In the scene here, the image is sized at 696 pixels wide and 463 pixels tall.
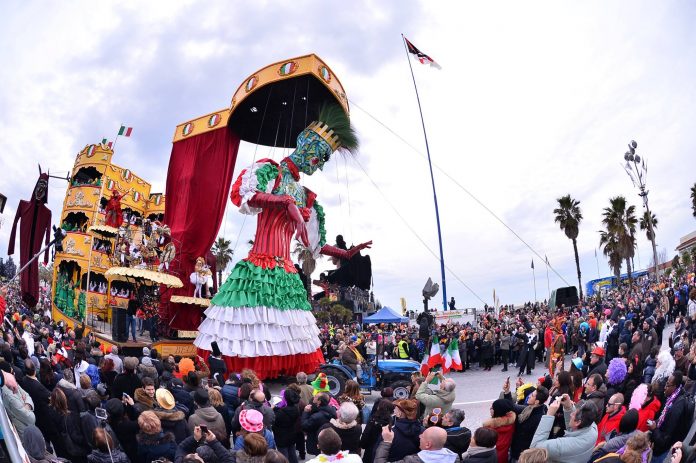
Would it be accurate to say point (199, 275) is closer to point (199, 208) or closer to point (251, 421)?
point (199, 208)

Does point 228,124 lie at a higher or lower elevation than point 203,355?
higher

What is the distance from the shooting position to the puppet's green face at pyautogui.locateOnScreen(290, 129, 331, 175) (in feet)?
46.0

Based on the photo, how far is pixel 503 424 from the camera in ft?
19.3

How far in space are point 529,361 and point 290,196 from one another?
31.3 ft

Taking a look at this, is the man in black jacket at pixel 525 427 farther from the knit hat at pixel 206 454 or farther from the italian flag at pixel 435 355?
the italian flag at pixel 435 355

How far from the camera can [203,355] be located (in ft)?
44.2

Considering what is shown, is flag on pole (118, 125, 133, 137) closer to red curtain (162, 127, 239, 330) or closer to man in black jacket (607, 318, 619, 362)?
red curtain (162, 127, 239, 330)

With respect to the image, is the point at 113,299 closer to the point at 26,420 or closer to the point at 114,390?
the point at 114,390

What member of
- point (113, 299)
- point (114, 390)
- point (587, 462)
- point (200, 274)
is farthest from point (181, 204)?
point (587, 462)

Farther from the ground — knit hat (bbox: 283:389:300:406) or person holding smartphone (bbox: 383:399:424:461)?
knit hat (bbox: 283:389:300:406)

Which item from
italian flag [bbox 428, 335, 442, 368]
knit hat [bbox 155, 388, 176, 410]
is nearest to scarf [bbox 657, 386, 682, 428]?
knit hat [bbox 155, 388, 176, 410]

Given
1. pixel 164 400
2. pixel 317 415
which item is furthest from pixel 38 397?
pixel 317 415

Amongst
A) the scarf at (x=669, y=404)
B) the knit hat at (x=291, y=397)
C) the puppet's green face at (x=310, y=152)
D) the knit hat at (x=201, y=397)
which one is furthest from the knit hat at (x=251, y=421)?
the puppet's green face at (x=310, y=152)

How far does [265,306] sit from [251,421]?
7.24 metres
